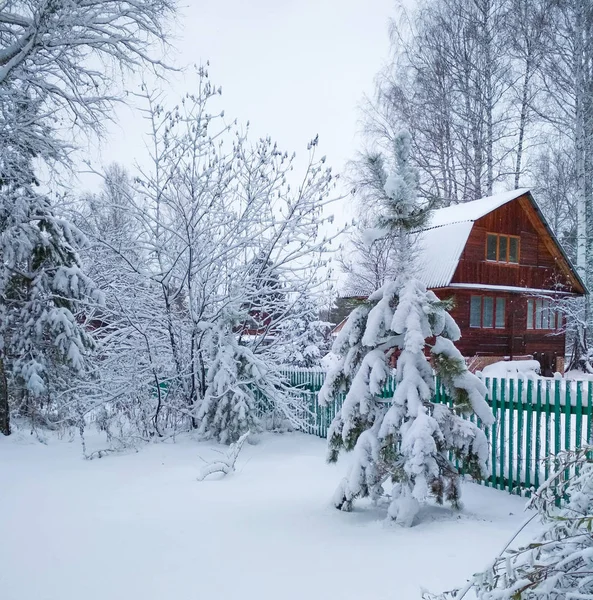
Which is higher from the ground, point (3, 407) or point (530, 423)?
point (530, 423)

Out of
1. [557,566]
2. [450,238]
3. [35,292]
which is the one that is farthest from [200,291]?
[450,238]

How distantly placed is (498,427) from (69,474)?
5.70m

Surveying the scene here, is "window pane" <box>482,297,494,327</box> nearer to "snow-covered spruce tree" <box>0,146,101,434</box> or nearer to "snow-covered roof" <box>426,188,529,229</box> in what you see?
"snow-covered roof" <box>426,188,529,229</box>

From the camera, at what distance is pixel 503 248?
2264cm

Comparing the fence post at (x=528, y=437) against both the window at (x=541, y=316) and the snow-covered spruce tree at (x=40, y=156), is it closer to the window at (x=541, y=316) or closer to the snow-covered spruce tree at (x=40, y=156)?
the snow-covered spruce tree at (x=40, y=156)

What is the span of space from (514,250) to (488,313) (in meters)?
3.21

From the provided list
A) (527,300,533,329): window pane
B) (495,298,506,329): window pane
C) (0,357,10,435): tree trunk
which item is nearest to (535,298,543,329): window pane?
(527,300,533,329): window pane

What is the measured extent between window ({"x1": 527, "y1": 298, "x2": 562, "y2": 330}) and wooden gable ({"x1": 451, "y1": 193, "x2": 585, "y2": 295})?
2.27ft

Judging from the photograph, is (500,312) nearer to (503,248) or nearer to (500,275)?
(500,275)

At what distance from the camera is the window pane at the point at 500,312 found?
73.7 feet

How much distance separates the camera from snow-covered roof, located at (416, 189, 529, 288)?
20.3 metres

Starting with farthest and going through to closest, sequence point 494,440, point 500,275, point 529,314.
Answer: point 529,314, point 500,275, point 494,440

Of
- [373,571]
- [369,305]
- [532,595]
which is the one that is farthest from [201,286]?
[532,595]

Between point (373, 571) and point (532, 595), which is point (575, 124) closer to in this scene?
point (373, 571)
